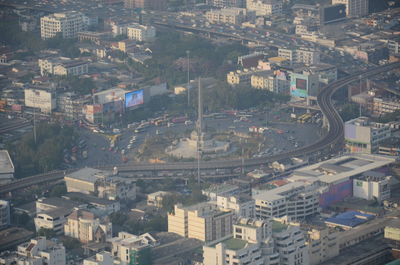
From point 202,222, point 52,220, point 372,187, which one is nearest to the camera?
point 202,222

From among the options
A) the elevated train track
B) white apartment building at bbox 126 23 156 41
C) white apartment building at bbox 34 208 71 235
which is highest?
white apartment building at bbox 126 23 156 41

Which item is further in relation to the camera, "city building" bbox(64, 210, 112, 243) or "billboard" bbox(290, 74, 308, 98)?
"billboard" bbox(290, 74, 308, 98)

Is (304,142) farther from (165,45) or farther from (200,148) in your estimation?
(165,45)

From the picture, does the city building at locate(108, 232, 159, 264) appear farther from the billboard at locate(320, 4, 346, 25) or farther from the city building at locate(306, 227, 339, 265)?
the billboard at locate(320, 4, 346, 25)

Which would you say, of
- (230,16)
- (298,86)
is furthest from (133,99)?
(230,16)

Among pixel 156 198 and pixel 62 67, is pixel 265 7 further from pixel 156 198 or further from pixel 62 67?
pixel 156 198

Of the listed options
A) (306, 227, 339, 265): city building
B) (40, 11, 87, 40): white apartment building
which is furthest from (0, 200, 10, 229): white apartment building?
(40, 11, 87, 40): white apartment building
